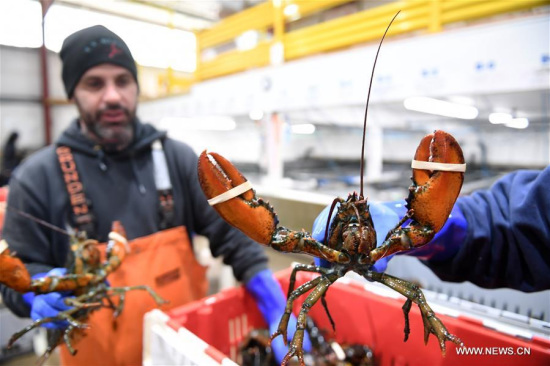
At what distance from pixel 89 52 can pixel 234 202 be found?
1084 mm

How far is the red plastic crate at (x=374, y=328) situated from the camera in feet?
2.64

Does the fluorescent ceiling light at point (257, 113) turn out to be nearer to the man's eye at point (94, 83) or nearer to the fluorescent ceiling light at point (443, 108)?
the fluorescent ceiling light at point (443, 108)

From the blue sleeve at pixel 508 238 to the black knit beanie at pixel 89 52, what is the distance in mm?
1347

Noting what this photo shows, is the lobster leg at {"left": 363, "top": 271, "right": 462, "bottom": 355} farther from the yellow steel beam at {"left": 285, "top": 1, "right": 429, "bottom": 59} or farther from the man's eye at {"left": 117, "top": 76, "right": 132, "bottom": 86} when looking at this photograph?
the yellow steel beam at {"left": 285, "top": 1, "right": 429, "bottom": 59}

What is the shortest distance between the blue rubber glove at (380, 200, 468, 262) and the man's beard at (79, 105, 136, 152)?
3.75 feet

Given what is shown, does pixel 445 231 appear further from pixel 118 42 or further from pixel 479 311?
pixel 118 42

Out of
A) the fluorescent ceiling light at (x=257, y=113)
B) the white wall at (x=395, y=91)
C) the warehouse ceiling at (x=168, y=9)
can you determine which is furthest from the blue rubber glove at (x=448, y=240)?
the warehouse ceiling at (x=168, y=9)

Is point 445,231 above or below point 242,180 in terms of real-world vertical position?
below

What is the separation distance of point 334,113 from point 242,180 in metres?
2.92

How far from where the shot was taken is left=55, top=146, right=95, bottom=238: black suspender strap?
48.9 inches

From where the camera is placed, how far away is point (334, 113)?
331cm

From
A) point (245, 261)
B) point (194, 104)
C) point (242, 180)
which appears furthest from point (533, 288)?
point (194, 104)

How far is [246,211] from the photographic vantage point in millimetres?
563

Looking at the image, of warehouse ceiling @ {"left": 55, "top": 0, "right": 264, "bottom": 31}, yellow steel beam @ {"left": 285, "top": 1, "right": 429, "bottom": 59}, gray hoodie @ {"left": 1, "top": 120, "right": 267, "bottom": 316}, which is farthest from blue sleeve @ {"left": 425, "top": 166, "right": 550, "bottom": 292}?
warehouse ceiling @ {"left": 55, "top": 0, "right": 264, "bottom": 31}
